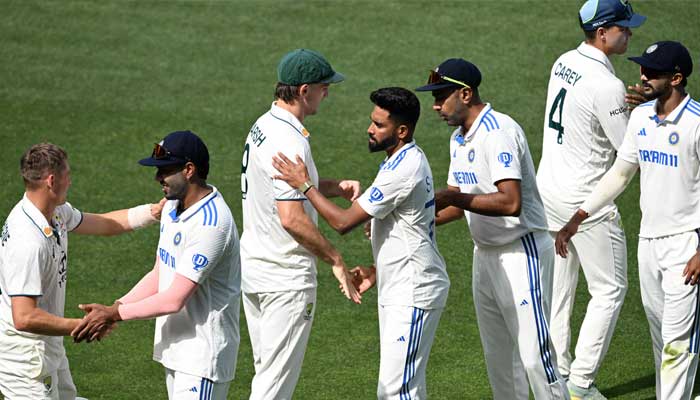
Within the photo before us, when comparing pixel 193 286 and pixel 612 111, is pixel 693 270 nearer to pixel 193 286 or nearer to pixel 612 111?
pixel 612 111

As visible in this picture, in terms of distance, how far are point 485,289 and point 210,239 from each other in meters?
2.22

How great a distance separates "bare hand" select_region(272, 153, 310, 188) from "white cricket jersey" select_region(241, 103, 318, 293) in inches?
3.2

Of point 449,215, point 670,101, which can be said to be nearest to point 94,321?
point 449,215

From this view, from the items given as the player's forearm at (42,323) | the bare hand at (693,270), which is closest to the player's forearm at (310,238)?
the player's forearm at (42,323)

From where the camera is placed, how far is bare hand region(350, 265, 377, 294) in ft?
22.3

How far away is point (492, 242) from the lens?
705 cm

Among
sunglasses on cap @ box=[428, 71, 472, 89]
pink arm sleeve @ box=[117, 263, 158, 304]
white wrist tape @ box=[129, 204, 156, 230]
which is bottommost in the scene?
pink arm sleeve @ box=[117, 263, 158, 304]

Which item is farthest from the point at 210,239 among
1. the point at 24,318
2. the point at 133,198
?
the point at 133,198

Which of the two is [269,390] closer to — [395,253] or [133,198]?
[395,253]

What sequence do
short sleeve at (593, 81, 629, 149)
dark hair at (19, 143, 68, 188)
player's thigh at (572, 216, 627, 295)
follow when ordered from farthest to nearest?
1. player's thigh at (572, 216, 627, 295)
2. short sleeve at (593, 81, 629, 149)
3. dark hair at (19, 143, 68, 188)

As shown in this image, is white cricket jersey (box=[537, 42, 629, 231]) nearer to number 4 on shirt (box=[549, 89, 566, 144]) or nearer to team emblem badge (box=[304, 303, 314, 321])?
number 4 on shirt (box=[549, 89, 566, 144])

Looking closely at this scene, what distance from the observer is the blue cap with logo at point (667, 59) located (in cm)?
678

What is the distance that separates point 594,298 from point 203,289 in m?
3.52

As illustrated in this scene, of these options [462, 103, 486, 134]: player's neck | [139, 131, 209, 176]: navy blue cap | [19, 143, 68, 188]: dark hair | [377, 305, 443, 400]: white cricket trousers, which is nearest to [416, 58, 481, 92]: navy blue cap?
[462, 103, 486, 134]: player's neck
